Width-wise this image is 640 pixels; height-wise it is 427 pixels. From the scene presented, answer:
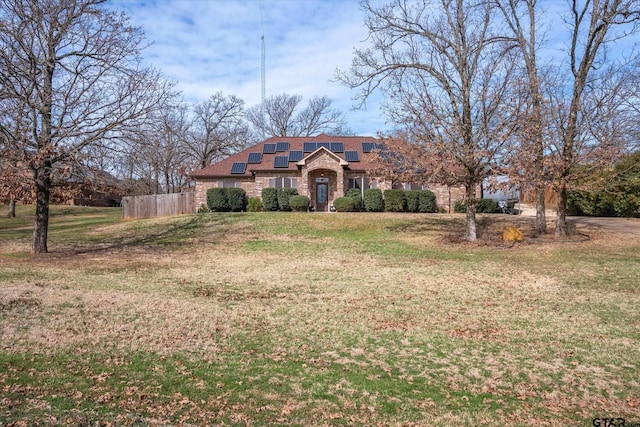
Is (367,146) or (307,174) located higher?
(367,146)

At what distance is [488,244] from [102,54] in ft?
52.3

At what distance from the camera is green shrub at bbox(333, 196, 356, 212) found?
27.6 meters

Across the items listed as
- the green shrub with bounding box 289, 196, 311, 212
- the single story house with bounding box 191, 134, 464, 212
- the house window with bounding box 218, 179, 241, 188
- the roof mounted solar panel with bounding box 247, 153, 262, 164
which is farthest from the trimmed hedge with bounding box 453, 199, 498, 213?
the house window with bounding box 218, 179, 241, 188

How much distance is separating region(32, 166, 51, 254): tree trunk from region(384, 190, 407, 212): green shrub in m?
18.5

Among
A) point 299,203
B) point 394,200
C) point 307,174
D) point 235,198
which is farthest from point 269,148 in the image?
point 394,200

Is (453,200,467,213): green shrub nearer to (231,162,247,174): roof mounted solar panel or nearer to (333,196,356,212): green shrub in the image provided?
(333,196,356,212): green shrub

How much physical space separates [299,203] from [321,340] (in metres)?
21.1

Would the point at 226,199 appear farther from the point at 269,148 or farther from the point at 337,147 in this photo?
the point at 337,147

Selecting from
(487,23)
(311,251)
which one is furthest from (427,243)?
(487,23)

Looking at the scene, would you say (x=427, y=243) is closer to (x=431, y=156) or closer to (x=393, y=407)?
(x=431, y=156)

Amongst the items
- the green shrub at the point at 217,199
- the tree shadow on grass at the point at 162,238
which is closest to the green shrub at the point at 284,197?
the green shrub at the point at 217,199

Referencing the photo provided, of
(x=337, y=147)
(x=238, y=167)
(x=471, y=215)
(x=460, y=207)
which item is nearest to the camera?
(x=471, y=215)

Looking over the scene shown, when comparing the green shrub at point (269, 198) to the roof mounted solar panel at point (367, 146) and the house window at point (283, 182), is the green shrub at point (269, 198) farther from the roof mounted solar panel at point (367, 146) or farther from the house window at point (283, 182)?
the roof mounted solar panel at point (367, 146)

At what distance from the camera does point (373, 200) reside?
91.7 ft
